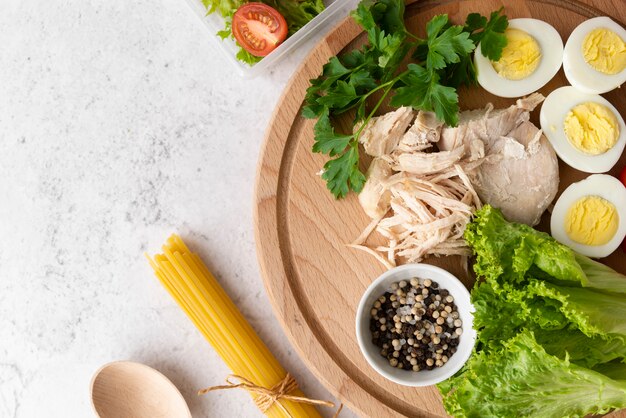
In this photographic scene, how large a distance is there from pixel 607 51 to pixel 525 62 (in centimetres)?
34

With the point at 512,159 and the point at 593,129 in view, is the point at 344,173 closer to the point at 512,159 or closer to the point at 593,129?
the point at 512,159

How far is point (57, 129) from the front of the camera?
3.13 metres

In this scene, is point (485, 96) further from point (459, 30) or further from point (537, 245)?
point (537, 245)

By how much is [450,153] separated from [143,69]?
1480mm


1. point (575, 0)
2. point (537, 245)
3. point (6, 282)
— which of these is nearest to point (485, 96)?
point (575, 0)

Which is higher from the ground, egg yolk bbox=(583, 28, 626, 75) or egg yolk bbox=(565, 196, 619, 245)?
egg yolk bbox=(583, 28, 626, 75)

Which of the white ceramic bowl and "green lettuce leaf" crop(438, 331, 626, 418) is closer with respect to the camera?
"green lettuce leaf" crop(438, 331, 626, 418)

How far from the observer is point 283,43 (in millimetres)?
2883

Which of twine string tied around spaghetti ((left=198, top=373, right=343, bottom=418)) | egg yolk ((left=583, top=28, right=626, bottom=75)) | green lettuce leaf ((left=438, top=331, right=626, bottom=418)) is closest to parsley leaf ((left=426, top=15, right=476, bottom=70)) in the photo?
egg yolk ((left=583, top=28, right=626, bottom=75))

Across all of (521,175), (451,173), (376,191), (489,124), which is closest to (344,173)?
(376,191)

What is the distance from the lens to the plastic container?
2.89 m

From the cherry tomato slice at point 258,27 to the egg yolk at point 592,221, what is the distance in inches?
57.5

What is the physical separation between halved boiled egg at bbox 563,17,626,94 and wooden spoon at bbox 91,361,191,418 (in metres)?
2.25

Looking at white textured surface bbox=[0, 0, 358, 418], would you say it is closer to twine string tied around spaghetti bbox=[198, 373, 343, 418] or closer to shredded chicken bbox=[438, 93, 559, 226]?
twine string tied around spaghetti bbox=[198, 373, 343, 418]
